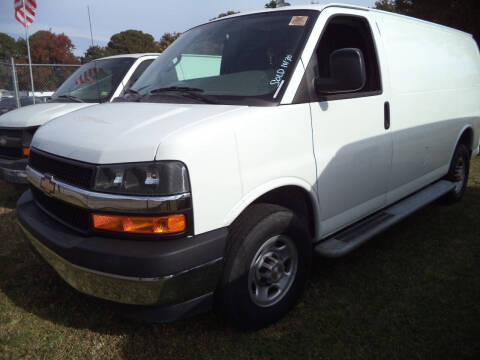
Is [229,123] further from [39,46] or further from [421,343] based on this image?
[39,46]

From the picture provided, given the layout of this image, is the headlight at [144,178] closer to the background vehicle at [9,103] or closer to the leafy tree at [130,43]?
the background vehicle at [9,103]

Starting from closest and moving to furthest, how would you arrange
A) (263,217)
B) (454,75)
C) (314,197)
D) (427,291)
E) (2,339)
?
1. (263,217)
2. (2,339)
3. (314,197)
4. (427,291)
5. (454,75)

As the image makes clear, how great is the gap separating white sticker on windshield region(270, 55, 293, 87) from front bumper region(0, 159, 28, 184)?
3.49 m

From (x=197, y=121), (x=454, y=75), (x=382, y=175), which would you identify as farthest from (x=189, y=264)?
(x=454, y=75)

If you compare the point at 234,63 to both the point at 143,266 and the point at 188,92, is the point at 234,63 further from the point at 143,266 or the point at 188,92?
the point at 143,266

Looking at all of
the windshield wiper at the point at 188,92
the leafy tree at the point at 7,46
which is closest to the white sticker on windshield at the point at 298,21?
the windshield wiper at the point at 188,92

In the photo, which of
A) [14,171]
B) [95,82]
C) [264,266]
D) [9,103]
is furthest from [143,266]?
[9,103]

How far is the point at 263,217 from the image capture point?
7.52ft

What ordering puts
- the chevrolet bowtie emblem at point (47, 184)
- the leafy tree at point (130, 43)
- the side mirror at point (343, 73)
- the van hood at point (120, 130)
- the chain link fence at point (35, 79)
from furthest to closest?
the leafy tree at point (130, 43), the chain link fence at point (35, 79), the side mirror at point (343, 73), the chevrolet bowtie emblem at point (47, 184), the van hood at point (120, 130)

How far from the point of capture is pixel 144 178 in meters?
1.94

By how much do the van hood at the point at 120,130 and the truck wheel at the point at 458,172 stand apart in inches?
139

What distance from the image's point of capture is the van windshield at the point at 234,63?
2502mm

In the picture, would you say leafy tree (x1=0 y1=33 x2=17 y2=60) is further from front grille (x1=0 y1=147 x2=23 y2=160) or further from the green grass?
the green grass

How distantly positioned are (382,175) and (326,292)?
109cm
